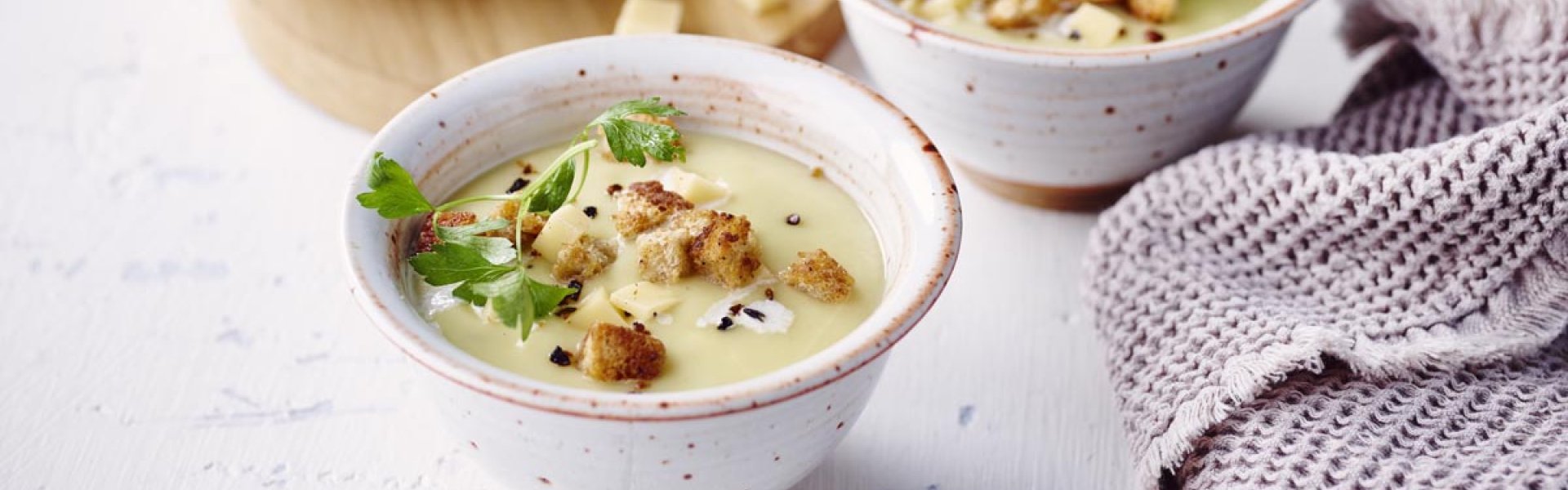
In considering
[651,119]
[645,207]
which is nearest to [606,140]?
[651,119]

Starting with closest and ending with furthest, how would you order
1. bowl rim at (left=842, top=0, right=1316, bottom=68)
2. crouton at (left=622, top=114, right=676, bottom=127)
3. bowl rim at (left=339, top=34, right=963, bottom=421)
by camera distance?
bowl rim at (left=339, top=34, right=963, bottom=421), crouton at (left=622, top=114, right=676, bottom=127), bowl rim at (left=842, top=0, right=1316, bottom=68)

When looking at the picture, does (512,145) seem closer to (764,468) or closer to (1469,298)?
(764,468)

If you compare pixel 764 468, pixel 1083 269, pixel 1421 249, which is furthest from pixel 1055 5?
pixel 764 468

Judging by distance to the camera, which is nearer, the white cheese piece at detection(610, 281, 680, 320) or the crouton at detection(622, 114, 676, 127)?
the white cheese piece at detection(610, 281, 680, 320)

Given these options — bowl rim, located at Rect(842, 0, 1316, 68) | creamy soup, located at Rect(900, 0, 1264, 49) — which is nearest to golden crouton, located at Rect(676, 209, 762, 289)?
bowl rim, located at Rect(842, 0, 1316, 68)

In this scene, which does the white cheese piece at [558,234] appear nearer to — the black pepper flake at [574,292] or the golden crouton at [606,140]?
the black pepper flake at [574,292]

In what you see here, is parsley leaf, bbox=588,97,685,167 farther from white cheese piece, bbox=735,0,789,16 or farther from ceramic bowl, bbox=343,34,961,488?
white cheese piece, bbox=735,0,789,16

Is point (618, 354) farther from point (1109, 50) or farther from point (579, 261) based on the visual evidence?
point (1109, 50)
